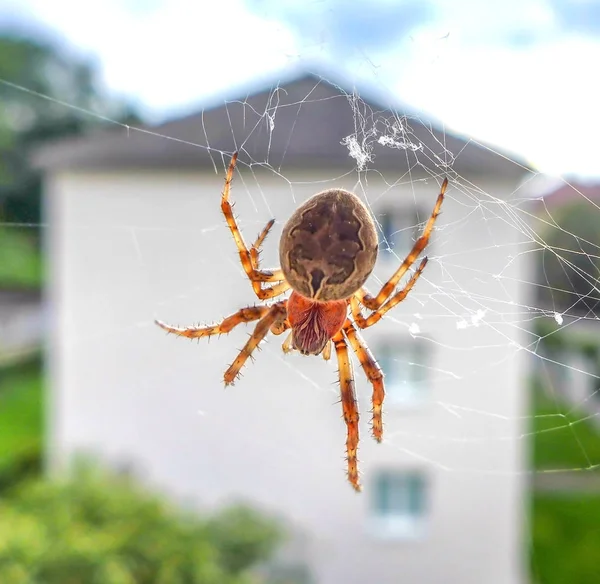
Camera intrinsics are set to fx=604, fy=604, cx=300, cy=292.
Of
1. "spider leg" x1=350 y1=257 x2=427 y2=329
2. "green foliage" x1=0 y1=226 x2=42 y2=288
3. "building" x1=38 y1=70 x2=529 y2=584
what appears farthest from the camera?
"green foliage" x1=0 y1=226 x2=42 y2=288

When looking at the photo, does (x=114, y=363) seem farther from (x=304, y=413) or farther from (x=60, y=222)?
(x=304, y=413)

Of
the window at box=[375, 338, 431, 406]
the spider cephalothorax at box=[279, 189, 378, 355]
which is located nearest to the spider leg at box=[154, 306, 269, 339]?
the spider cephalothorax at box=[279, 189, 378, 355]

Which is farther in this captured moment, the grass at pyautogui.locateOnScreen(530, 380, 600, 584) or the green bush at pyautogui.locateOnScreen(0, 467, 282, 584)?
the grass at pyautogui.locateOnScreen(530, 380, 600, 584)

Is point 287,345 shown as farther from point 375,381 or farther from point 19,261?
point 19,261

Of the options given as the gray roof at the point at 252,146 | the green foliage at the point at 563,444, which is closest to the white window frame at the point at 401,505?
the gray roof at the point at 252,146

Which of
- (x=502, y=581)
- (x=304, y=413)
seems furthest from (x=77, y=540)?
(x=502, y=581)

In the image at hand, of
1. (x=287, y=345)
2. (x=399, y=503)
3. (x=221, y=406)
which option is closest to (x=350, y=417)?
(x=287, y=345)

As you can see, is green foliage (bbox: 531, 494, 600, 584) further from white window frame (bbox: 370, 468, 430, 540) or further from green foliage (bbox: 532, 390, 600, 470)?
white window frame (bbox: 370, 468, 430, 540)
